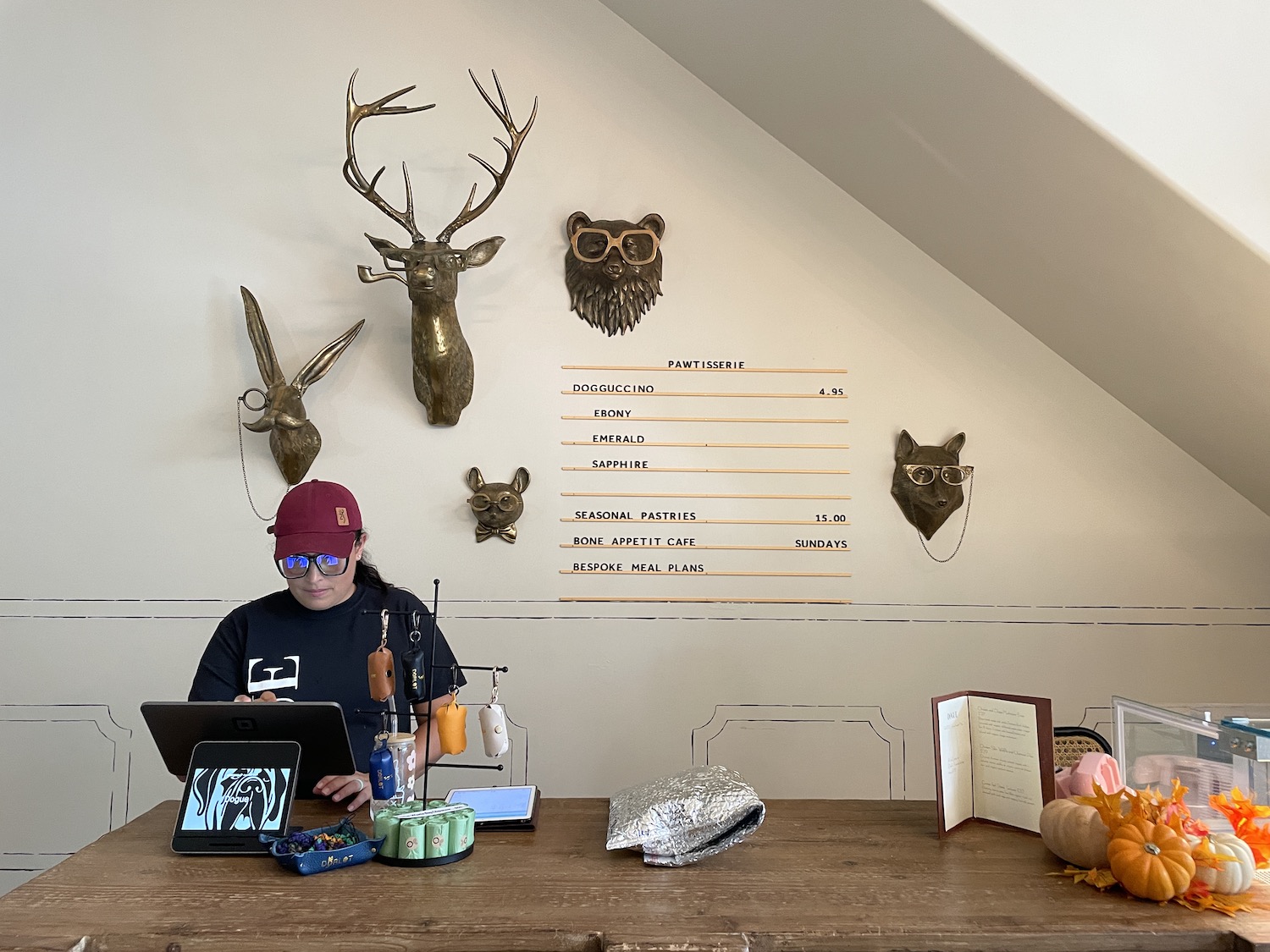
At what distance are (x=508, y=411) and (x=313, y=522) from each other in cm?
113

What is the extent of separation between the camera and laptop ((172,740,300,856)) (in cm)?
157

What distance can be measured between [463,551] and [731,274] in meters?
1.27

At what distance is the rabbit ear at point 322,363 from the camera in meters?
2.88

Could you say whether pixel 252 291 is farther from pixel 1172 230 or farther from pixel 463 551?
pixel 1172 230

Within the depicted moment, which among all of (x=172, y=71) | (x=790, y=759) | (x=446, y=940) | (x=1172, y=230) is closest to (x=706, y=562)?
(x=790, y=759)

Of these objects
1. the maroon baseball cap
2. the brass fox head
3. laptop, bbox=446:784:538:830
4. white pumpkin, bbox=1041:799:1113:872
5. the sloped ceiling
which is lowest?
laptop, bbox=446:784:538:830

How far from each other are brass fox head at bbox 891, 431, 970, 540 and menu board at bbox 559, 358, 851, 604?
0.18 meters

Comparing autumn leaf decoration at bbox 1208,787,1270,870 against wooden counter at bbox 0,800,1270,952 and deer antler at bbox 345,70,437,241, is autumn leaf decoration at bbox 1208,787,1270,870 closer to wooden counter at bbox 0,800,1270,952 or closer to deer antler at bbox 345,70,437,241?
wooden counter at bbox 0,800,1270,952

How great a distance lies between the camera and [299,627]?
2.16 m

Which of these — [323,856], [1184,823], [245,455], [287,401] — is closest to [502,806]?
[323,856]

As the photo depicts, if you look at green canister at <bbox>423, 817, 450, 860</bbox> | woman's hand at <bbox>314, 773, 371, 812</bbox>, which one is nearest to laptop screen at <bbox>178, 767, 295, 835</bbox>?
woman's hand at <bbox>314, 773, 371, 812</bbox>

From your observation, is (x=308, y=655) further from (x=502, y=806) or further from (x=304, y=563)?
(x=502, y=806)

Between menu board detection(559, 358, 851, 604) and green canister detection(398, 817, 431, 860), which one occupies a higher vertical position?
menu board detection(559, 358, 851, 604)

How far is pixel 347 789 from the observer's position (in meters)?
1.80
